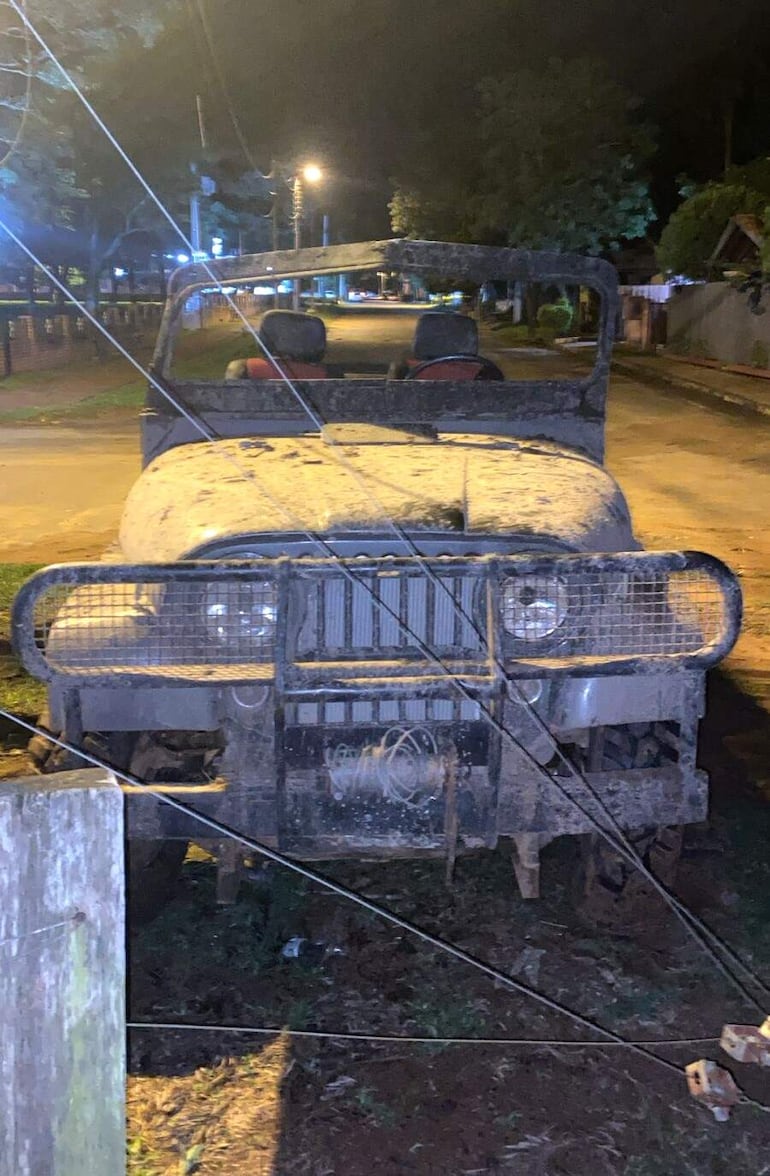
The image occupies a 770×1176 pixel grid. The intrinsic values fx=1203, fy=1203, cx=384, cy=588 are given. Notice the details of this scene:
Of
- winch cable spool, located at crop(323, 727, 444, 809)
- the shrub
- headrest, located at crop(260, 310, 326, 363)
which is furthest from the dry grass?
the shrub

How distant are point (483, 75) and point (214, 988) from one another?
42.8m

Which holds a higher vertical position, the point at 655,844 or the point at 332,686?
the point at 332,686

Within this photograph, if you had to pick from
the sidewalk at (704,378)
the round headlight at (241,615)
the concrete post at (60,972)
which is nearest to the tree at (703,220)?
the sidewalk at (704,378)

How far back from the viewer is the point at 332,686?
308cm

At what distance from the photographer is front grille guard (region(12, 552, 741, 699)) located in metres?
3.08

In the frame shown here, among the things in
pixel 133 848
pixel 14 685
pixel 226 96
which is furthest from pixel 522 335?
pixel 133 848

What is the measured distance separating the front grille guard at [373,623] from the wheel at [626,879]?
770 millimetres

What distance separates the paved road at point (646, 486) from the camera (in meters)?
8.58

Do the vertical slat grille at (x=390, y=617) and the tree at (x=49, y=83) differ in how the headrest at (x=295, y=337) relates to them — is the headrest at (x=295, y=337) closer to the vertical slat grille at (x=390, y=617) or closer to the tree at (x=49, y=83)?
the vertical slat grille at (x=390, y=617)

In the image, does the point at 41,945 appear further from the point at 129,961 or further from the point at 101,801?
the point at 129,961

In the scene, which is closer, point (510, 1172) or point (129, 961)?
point (510, 1172)

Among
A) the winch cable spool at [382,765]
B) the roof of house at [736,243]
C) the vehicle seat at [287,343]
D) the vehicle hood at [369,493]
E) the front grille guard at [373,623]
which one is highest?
the roof of house at [736,243]

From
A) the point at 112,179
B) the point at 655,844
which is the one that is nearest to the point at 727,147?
the point at 112,179

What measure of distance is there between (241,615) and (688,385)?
22.2m
